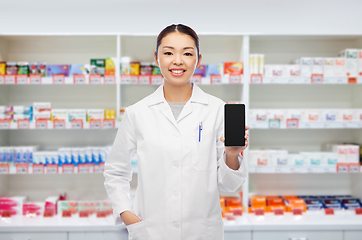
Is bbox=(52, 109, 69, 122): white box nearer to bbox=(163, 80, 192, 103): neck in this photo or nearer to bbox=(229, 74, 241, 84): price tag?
bbox=(229, 74, 241, 84): price tag

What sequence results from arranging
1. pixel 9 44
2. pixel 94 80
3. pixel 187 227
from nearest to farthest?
1. pixel 187 227
2. pixel 94 80
3. pixel 9 44

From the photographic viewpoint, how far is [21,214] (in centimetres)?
327

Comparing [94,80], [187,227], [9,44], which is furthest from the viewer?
[9,44]

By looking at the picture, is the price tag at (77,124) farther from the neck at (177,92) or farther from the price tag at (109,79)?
the neck at (177,92)

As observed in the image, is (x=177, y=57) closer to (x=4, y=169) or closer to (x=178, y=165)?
(x=178, y=165)

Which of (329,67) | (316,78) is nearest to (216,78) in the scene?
(316,78)

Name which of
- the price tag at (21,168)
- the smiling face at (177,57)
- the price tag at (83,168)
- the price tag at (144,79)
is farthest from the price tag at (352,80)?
the price tag at (21,168)

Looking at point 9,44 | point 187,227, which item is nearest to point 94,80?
point 9,44

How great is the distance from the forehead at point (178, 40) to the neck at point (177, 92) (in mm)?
207

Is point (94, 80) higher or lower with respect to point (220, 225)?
higher

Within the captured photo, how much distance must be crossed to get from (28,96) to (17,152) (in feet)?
2.39

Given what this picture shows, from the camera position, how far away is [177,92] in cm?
164

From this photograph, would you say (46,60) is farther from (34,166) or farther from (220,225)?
(220,225)

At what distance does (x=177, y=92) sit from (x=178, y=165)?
39 cm
